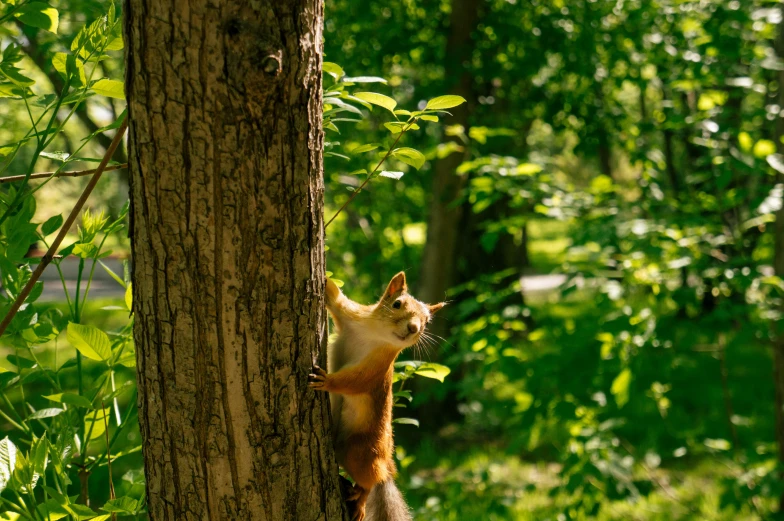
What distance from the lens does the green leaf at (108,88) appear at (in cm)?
128

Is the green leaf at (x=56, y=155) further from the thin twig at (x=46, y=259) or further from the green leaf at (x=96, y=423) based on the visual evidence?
the green leaf at (x=96, y=423)

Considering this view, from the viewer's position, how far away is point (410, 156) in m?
1.63

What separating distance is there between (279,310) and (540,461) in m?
4.91

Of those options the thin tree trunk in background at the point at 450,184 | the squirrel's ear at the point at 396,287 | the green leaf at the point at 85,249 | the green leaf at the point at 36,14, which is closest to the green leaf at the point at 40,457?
the green leaf at the point at 85,249

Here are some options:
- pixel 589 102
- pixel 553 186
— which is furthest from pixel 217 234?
pixel 589 102

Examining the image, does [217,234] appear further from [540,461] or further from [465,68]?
[540,461]

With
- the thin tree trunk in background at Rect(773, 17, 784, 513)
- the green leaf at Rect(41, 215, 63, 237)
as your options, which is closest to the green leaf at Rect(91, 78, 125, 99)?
the green leaf at Rect(41, 215, 63, 237)

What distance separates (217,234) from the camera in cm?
115

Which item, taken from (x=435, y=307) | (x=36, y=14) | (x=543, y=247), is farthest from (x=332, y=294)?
(x=543, y=247)

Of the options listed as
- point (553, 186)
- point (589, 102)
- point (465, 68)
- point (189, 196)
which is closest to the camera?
point (189, 196)

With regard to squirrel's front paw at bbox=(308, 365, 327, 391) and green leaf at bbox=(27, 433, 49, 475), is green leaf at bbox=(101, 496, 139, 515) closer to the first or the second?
green leaf at bbox=(27, 433, 49, 475)

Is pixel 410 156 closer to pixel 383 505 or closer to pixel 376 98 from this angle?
pixel 376 98

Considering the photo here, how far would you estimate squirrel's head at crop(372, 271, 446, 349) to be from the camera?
183cm

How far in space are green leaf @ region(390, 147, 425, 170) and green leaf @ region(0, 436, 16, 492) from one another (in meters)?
0.99
